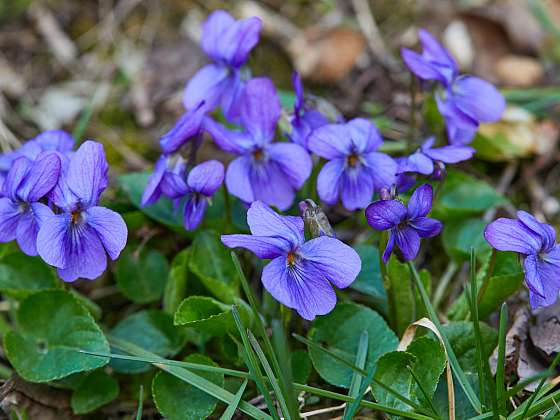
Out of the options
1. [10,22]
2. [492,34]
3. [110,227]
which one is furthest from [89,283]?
[492,34]

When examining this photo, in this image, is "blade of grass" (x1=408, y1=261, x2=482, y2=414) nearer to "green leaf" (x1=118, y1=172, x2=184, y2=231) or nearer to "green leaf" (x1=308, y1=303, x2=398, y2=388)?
"green leaf" (x1=308, y1=303, x2=398, y2=388)

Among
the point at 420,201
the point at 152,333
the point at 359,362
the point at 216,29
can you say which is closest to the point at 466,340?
the point at 359,362

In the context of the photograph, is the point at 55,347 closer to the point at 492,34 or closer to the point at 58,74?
the point at 58,74

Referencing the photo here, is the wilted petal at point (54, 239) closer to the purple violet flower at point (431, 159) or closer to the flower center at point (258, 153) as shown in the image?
the flower center at point (258, 153)

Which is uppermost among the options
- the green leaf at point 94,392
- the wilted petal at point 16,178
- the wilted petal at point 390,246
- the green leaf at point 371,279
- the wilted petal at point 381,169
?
the wilted petal at point 16,178

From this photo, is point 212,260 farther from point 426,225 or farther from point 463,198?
point 463,198

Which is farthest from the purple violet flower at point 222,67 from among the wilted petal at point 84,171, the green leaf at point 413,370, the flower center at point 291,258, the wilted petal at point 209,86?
the green leaf at point 413,370
